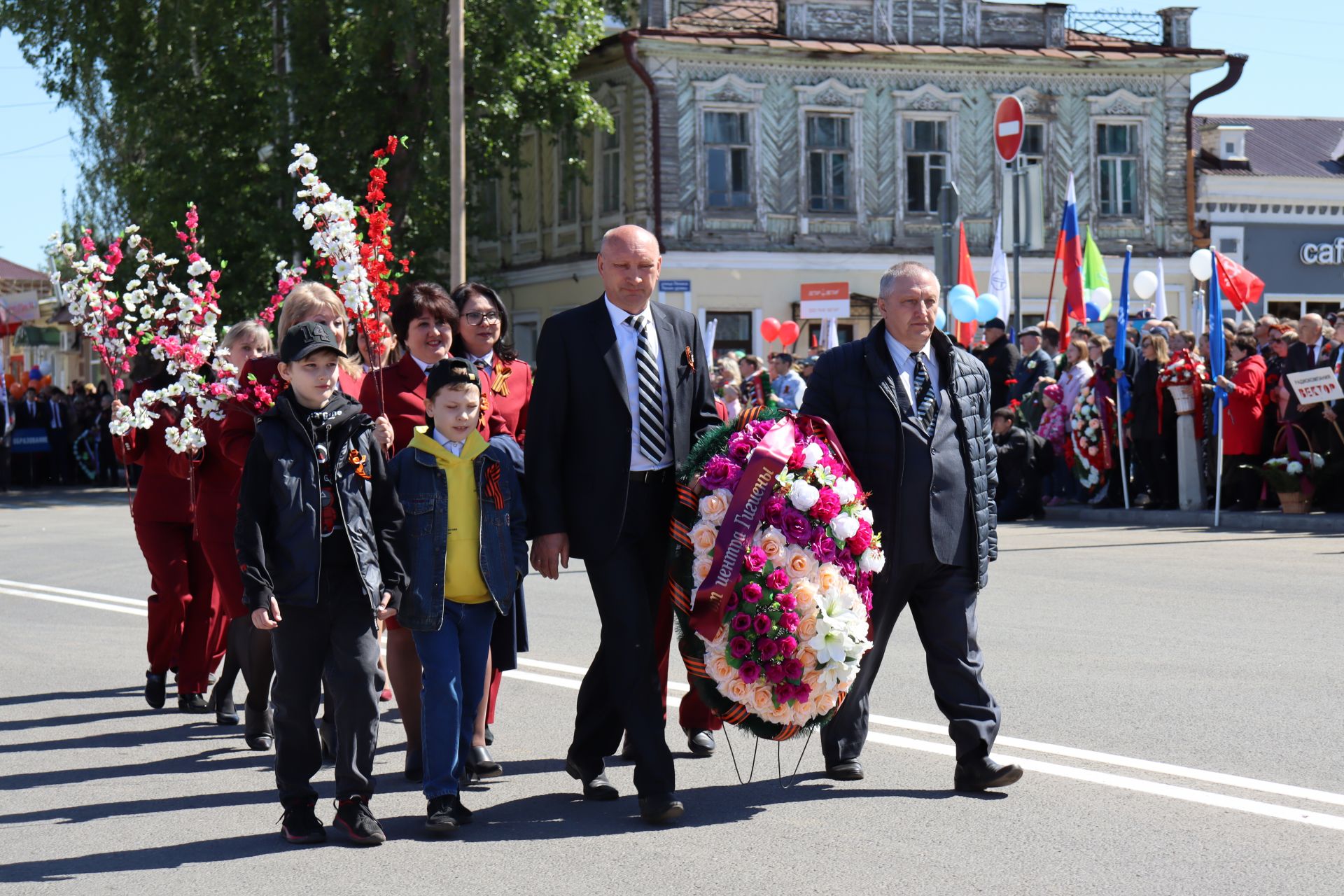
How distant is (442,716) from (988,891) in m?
2.13

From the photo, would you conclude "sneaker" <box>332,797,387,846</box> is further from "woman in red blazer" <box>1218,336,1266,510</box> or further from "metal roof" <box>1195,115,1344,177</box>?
"metal roof" <box>1195,115,1344,177</box>

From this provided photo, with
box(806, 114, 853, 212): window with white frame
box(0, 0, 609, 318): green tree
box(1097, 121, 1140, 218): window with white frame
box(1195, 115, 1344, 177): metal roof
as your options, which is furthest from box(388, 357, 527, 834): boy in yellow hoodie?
box(1195, 115, 1344, 177): metal roof

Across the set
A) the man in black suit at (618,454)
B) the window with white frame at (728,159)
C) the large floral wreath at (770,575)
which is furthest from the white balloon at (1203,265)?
the window with white frame at (728,159)

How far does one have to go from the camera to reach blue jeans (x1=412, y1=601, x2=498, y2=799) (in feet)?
21.1

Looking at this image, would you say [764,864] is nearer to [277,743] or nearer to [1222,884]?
[1222,884]

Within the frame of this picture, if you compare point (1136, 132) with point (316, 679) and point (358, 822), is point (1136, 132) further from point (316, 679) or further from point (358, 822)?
point (358, 822)

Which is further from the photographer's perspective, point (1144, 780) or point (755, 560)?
point (1144, 780)

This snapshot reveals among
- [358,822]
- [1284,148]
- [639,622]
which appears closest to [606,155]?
[1284,148]

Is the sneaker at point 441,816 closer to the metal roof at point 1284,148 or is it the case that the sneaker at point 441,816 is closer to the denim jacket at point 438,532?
the denim jacket at point 438,532

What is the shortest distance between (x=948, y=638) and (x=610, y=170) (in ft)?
105

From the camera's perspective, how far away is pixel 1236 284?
21.7 m

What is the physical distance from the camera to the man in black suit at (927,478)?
677cm

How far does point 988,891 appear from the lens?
5332 mm

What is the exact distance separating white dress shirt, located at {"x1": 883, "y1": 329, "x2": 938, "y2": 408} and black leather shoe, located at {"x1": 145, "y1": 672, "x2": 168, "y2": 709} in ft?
14.2
